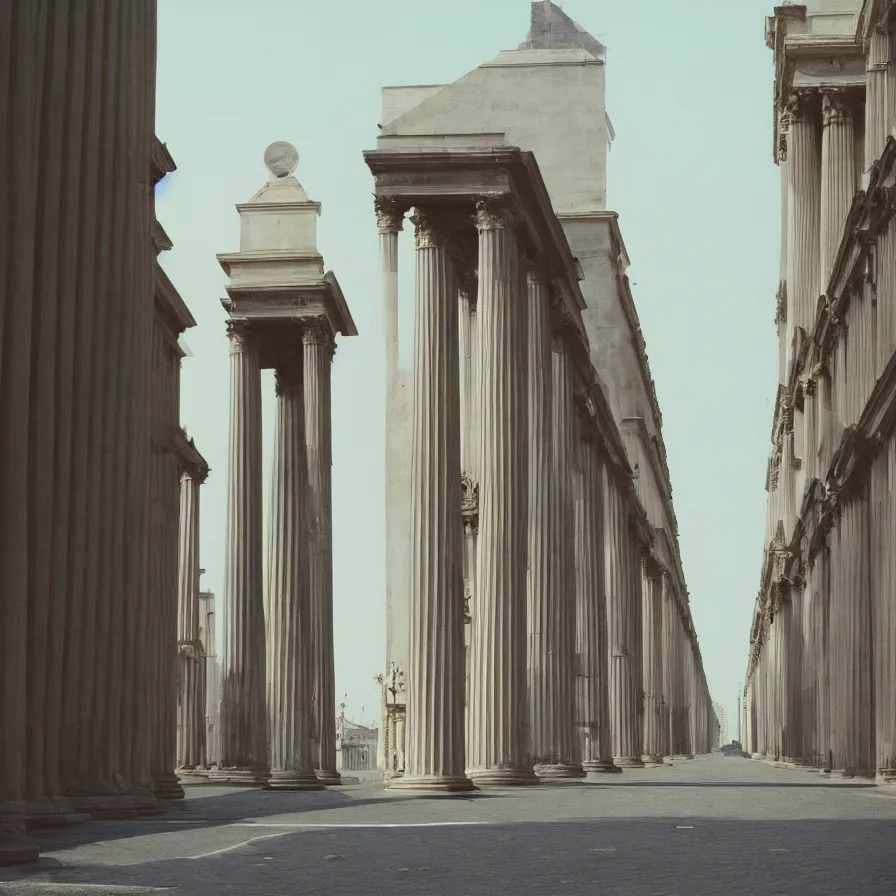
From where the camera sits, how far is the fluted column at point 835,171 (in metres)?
69.5

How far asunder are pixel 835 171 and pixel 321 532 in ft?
98.2

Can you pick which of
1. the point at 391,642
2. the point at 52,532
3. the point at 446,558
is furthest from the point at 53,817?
the point at 391,642

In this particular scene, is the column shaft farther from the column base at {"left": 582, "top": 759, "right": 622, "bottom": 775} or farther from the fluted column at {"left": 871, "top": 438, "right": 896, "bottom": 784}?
the fluted column at {"left": 871, "top": 438, "right": 896, "bottom": 784}

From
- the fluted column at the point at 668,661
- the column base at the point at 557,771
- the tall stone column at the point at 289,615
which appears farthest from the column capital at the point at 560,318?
the fluted column at the point at 668,661

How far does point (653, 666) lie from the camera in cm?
9694

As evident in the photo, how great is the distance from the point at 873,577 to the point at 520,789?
17.1 meters

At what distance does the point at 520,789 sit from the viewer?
→ 1439 inches

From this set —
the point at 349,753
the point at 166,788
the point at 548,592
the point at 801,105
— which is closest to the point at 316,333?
the point at 548,592

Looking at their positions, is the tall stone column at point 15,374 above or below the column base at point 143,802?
above

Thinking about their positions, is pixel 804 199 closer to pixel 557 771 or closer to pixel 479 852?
pixel 557 771

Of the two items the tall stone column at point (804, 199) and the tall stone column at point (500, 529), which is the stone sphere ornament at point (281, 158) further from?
the tall stone column at point (804, 199)

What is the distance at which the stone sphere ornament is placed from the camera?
48875mm

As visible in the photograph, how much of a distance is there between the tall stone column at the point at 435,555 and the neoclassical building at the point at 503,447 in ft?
0.12

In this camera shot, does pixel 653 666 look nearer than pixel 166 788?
No
